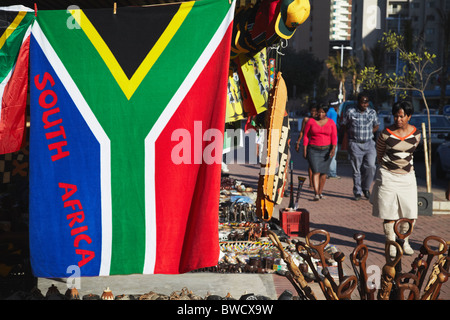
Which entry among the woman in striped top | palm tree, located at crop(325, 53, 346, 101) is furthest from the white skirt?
palm tree, located at crop(325, 53, 346, 101)

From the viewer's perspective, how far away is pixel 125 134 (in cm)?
347

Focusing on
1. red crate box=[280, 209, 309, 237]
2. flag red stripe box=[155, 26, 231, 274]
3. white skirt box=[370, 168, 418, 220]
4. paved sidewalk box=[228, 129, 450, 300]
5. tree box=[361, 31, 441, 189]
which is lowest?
paved sidewalk box=[228, 129, 450, 300]

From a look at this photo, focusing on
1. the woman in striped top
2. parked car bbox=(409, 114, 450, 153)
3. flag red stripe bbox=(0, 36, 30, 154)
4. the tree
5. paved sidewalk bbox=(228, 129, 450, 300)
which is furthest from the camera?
parked car bbox=(409, 114, 450, 153)

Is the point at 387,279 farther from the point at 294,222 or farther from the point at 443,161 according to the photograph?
the point at 443,161

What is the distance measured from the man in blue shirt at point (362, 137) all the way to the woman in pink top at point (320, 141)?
13.9 inches

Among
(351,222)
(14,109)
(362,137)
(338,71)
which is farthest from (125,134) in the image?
(338,71)

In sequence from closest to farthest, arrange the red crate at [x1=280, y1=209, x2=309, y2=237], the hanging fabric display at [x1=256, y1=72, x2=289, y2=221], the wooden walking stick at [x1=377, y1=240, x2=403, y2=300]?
the wooden walking stick at [x1=377, y1=240, x2=403, y2=300]
the hanging fabric display at [x1=256, y1=72, x2=289, y2=221]
the red crate at [x1=280, y1=209, x2=309, y2=237]

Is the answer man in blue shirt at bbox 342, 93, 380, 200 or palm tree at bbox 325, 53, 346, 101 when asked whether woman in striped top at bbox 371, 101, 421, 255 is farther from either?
palm tree at bbox 325, 53, 346, 101

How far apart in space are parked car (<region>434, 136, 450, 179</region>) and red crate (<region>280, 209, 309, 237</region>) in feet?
24.4

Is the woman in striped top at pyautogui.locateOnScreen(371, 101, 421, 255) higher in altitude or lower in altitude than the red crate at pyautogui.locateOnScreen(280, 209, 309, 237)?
higher

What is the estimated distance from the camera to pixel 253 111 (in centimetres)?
638

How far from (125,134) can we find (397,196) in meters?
4.01

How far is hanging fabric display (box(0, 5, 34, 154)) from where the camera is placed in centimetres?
348

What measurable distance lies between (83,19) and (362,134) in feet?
24.4
